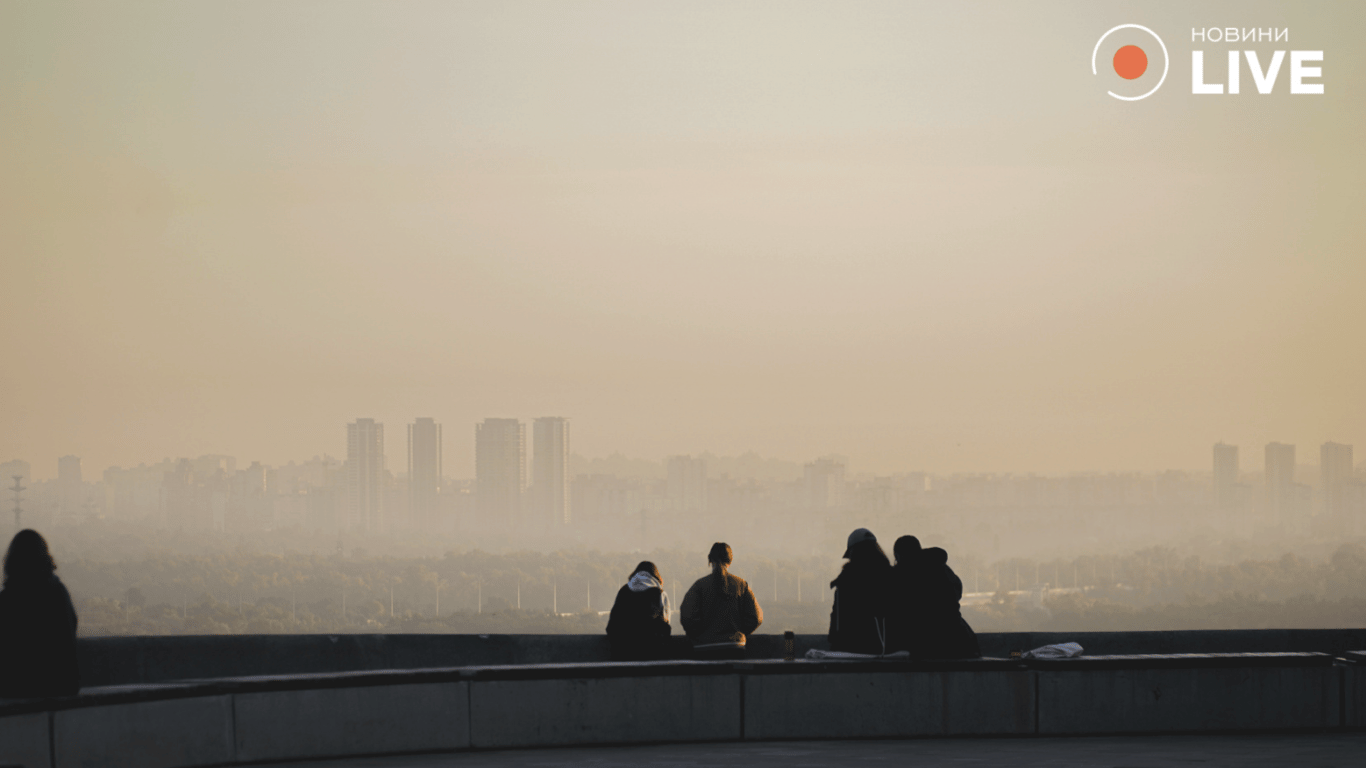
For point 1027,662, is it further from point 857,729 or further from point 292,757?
point 292,757

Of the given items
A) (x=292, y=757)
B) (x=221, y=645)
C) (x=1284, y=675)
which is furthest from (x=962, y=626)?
(x=221, y=645)

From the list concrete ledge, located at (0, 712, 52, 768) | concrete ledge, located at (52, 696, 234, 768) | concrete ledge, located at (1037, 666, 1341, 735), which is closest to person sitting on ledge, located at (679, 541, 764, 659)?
concrete ledge, located at (1037, 666, 1341, 735)

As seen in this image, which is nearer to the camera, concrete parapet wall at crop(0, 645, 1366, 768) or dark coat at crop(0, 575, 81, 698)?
dark coat at crop(0, 575, 81, 698)

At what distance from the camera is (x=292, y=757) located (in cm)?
1016

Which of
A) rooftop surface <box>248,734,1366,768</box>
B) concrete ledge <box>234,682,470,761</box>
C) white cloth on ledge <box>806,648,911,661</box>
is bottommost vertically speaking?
rooftop surface <box>248,734,1366,768</box>

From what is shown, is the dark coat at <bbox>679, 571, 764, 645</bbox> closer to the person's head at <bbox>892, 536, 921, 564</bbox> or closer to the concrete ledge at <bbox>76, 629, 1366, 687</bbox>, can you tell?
the concrete ledge at <bbox>76, 629, 1366, 687</bbox>

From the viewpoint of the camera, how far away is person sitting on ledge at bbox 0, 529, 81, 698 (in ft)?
28.9

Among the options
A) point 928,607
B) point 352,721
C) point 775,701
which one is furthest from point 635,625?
point 352,721

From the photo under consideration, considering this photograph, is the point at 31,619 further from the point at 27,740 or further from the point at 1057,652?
the point at 1057,652

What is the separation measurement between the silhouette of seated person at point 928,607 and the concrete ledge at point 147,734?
5.50 meters

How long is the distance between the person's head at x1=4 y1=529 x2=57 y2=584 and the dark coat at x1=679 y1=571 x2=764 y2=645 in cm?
577

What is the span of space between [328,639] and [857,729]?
5.72 meters

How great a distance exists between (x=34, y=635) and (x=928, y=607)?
22.7 ft

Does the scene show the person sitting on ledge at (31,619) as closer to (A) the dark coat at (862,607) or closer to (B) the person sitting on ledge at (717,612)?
(B) the person sitting on ledge at (717,612)
